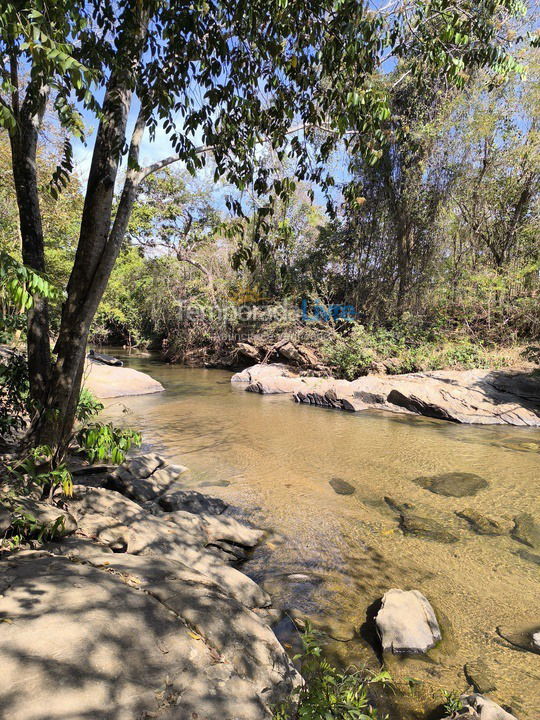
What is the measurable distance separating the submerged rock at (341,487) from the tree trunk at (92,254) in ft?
11.9

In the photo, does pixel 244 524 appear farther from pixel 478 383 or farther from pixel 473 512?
pixel 478 383

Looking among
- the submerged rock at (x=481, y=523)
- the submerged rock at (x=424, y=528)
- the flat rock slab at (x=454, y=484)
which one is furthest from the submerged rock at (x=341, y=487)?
the submerged rock at (x=481, y=523)

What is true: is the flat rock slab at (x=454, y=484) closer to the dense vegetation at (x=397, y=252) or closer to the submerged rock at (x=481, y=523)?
the submerged rock at (x=481, y=523)

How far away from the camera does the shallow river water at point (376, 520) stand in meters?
2.73

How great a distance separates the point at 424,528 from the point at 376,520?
0.52 meters

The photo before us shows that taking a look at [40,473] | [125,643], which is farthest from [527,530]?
[40,473]

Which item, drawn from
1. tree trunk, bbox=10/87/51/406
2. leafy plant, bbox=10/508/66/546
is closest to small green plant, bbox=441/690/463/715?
leafy plant, bbox=10/508/66/546

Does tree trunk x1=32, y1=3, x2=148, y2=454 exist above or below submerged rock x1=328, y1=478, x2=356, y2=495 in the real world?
above

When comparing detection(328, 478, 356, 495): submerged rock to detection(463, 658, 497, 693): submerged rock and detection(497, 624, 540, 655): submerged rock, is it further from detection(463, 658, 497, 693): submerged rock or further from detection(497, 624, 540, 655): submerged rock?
detection(463, 658, 497, 693): submerged rock

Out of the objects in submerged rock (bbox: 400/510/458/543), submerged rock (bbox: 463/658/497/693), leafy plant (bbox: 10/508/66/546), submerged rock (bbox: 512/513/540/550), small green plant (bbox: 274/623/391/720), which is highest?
leafy plant (bbox: 10/508/66/546)

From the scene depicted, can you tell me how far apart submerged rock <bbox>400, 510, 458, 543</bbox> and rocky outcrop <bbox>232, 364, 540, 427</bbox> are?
593 cm

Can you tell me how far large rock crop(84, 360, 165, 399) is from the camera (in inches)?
475

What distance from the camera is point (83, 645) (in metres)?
1.61

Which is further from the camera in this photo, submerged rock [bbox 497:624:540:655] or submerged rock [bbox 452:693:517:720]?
submerged rock [bbox 497:624:540:655]
